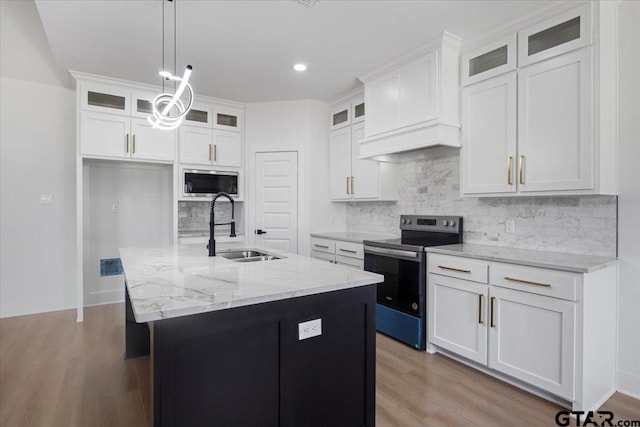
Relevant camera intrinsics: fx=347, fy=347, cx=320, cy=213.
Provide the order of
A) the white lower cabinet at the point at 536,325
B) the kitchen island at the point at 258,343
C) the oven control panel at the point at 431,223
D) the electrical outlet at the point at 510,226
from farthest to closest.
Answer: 1. the oven control panel at the point at 431,223
2. the electrical outlet at the point at 510,226
3. the white lower cabinet at the point at 536,325
4. the kitchen island at the point at 258,343

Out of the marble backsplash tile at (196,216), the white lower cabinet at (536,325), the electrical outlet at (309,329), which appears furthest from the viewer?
the marble backsplash tile at (196,216)

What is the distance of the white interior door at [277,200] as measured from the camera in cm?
453

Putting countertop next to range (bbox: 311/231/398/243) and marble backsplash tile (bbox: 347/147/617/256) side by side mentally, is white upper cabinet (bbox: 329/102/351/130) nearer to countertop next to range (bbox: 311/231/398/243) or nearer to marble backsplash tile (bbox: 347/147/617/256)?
marble backsplash tile (bbox: 347/147/617/256)

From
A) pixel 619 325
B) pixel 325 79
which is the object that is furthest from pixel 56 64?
pixel 619 325

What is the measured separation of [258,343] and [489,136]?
2.33m

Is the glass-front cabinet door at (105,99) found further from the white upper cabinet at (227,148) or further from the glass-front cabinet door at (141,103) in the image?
the white upper cabinet at (227,148)

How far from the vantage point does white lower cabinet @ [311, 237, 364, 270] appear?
3.62m

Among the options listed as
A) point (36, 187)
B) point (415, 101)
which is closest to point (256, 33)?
point (415, 101)

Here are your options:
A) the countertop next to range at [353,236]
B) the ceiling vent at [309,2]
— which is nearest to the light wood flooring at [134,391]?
the countertop next to range at [353,236]

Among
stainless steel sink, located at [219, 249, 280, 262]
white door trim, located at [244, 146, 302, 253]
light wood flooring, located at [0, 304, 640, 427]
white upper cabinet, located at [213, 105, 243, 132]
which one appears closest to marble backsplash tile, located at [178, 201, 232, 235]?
white door trim, located at [244, 146, 302, 253]

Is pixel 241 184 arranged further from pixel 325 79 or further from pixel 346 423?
pixel 346 423

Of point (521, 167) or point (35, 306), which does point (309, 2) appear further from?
point (35, 306)

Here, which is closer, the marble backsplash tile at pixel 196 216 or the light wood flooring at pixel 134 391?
the light wood flooring at pixel 134 391

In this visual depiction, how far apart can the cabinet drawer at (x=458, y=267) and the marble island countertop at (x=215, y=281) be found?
113 cm
